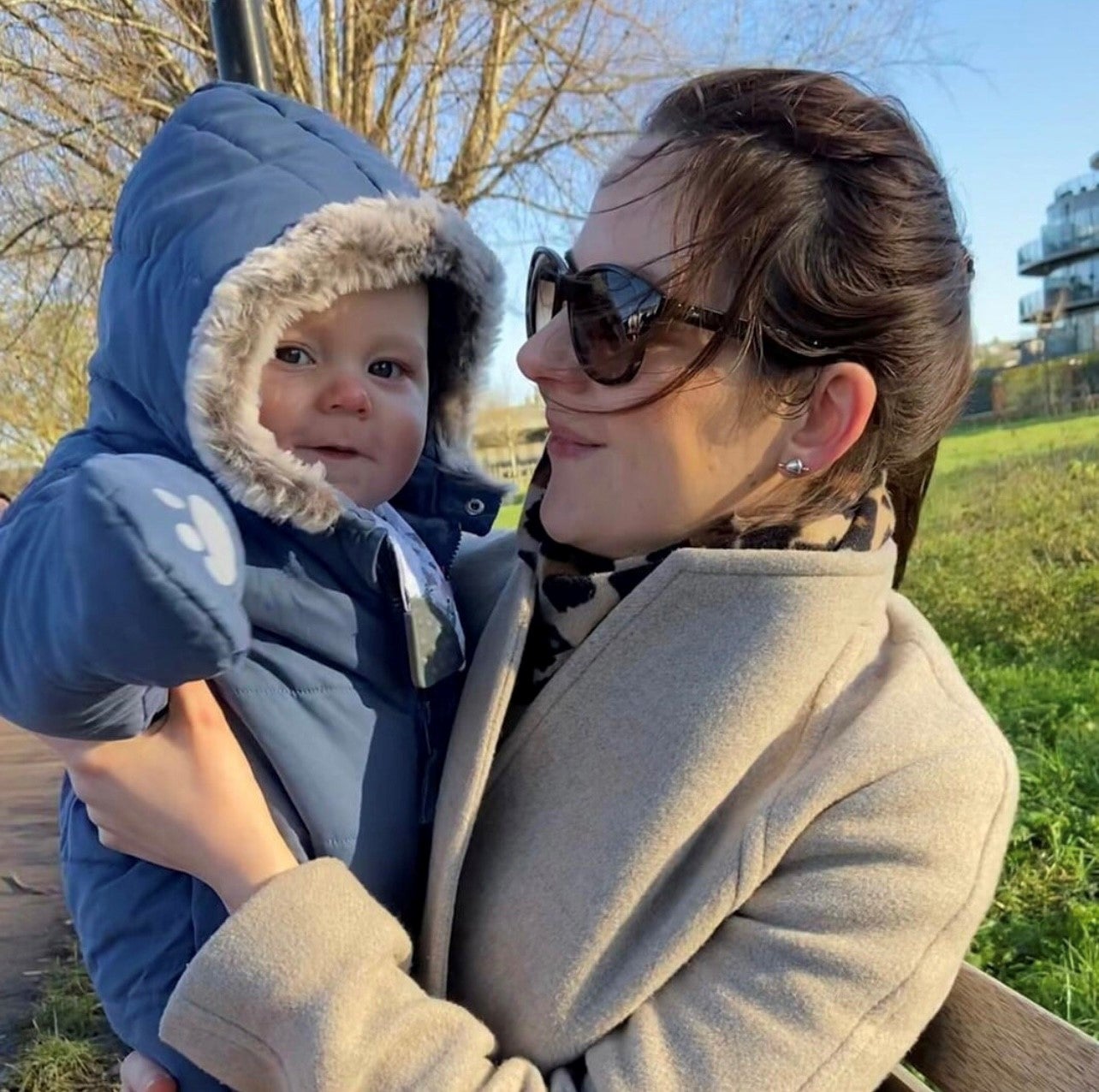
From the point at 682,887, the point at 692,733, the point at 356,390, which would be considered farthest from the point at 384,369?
the point at 682,887

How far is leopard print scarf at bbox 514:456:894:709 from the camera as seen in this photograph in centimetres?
139

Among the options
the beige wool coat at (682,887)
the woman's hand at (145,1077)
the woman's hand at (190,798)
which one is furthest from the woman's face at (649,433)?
the woman's hand at (145,1077)

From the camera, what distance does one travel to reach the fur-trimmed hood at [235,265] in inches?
50.8

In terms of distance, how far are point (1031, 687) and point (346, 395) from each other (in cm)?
401

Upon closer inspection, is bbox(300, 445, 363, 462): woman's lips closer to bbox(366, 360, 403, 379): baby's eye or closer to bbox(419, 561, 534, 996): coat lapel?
bbox(366, 360, 403, 379): baby's eye

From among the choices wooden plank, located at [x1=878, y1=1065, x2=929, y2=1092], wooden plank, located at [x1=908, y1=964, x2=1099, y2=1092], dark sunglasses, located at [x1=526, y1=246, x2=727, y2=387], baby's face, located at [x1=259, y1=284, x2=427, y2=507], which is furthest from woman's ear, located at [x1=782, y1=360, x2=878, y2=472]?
wooden plank, located at [x1=878, y1=1065, x2=929, y2=1092]

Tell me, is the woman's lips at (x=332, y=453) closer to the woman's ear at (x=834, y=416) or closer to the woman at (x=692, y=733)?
the woman at (x=692, y=733)

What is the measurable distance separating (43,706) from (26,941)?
3.51 meters

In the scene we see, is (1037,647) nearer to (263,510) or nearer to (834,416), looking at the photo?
(834,416)

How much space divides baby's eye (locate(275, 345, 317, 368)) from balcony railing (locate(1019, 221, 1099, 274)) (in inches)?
1591

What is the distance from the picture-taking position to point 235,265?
4.26 ft

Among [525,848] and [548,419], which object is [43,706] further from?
[548,419]

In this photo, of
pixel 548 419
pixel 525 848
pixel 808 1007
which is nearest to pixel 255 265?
pixel 548 419

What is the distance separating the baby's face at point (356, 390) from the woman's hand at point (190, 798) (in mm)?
344
